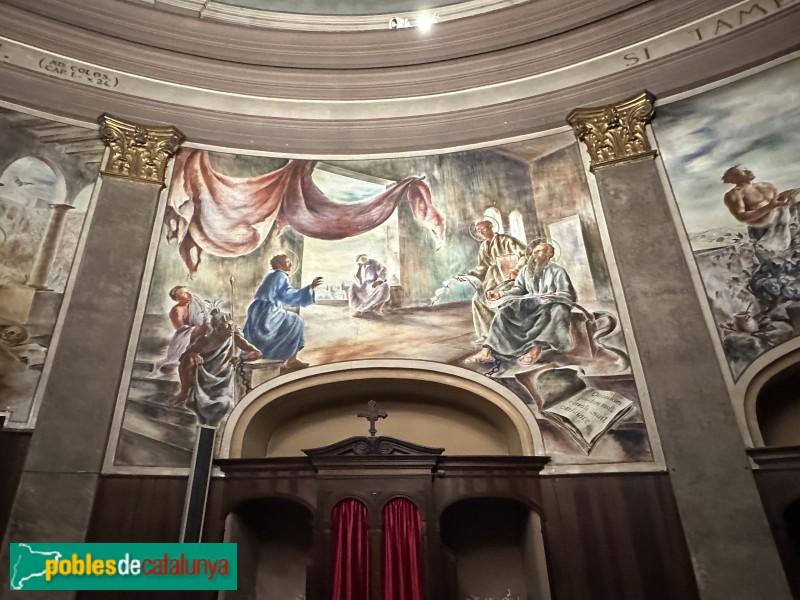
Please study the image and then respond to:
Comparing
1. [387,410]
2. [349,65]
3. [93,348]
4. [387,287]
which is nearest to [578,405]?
[387,410]

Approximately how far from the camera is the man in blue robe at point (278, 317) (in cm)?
786

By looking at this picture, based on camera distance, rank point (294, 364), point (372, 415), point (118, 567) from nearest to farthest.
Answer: point (118, 567)
point (372, 415)
point (294, 364)

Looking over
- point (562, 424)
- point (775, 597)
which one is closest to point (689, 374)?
point (562, 424)

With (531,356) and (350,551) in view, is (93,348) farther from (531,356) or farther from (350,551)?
(531,356)

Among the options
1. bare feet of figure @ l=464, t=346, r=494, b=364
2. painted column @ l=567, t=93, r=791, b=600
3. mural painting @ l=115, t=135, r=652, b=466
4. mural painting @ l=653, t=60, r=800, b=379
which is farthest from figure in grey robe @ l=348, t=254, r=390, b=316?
mural painting @ l=653, t=60, r=800, b=379

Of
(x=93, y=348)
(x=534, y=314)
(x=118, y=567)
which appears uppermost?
(x=534, y=314)

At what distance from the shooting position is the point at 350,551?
6.34 meters

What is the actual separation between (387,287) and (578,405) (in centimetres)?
300

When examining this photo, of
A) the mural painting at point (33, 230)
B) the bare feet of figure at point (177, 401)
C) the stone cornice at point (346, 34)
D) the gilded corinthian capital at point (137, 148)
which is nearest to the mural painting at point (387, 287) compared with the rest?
the bare feet of figure at point (177, 401)

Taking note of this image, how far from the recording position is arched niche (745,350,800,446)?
20.7 ft

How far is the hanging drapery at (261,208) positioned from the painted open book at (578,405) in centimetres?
261

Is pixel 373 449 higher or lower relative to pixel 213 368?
lower

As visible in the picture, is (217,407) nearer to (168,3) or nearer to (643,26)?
(168,3)

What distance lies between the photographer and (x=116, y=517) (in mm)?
6445
